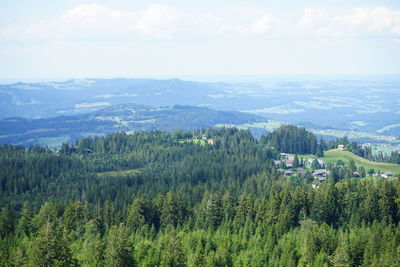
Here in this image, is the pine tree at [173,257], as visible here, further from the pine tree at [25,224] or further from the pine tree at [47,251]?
the pine tree at [25,224]

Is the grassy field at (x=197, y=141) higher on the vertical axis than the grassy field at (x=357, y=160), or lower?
higher

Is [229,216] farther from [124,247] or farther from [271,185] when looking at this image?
[124,247]

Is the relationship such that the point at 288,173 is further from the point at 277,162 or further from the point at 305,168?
the point at 277,162

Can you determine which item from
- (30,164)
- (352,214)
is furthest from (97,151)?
(352,214)

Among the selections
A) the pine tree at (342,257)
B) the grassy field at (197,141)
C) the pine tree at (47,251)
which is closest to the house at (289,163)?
the grassy field at (197,141)

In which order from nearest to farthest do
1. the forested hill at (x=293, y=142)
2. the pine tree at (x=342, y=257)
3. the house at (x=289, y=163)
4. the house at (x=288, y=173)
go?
the pine tree at (x=342, y=257)
the house at (x=288, y=173)
the house at (x=289, y=163)
the forested hill at (x=293, y=142)

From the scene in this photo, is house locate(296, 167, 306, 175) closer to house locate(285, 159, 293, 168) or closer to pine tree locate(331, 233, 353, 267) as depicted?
house locate(285, 159, 293, 168)

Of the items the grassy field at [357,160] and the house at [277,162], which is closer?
the house at [277,162]
